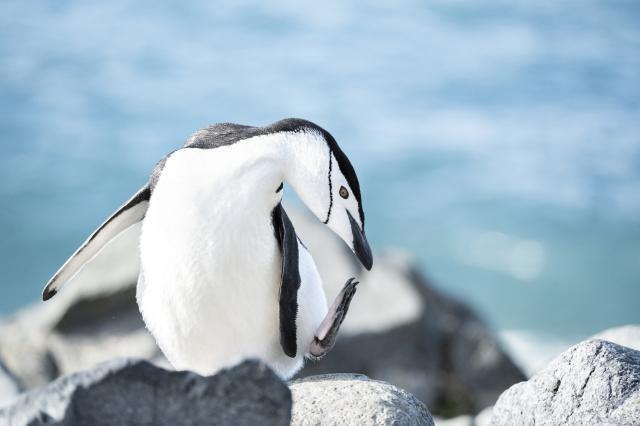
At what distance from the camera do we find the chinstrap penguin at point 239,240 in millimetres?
2777

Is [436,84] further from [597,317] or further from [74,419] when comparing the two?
[74,419]

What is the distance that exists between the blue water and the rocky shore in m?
3.93

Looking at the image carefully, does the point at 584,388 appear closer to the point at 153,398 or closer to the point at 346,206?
the point at 346,206

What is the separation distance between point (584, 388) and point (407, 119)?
10152 mm

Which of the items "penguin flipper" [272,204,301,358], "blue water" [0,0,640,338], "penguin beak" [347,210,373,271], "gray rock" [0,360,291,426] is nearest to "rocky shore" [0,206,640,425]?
"gray rock" [0,360,291,426]

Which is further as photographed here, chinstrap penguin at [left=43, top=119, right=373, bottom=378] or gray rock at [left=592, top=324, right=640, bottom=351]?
gray rock at [left=592, top=324, right=640, bottom=351]

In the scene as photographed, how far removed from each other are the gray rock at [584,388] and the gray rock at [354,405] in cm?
30

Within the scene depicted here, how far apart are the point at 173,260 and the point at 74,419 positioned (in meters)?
0.93

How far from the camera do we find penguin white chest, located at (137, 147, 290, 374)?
9.19ft

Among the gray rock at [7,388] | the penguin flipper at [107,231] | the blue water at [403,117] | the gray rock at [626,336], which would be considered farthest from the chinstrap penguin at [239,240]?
the blue water at [403,117]

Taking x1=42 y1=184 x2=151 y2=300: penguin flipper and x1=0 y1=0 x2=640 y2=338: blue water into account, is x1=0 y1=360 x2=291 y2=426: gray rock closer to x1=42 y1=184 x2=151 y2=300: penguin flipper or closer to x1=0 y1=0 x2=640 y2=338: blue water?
x1=42 y1=184 x2=151 y2=300: penguin flipper

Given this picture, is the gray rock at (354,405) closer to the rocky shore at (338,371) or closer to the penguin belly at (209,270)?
the rocky shore at (338,371)

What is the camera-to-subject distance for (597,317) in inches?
398

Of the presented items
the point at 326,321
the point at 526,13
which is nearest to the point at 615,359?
the point at 326,321
